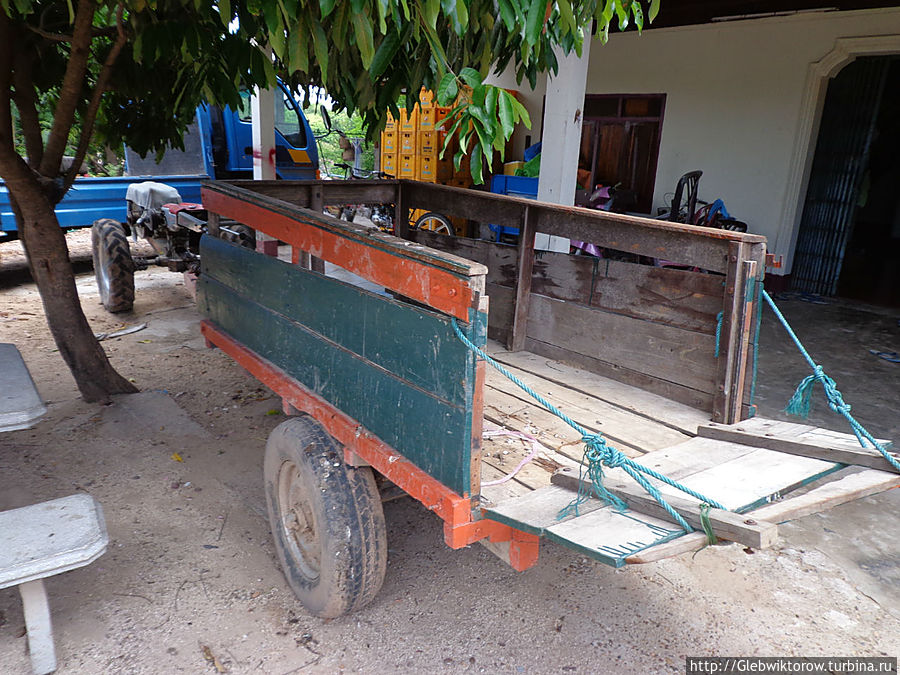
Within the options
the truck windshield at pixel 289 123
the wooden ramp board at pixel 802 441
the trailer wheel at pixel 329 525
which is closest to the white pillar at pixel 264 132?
the truck windshield at pixel 289 123

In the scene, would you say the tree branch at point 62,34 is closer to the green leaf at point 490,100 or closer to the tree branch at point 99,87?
the tree branch at point 99,87

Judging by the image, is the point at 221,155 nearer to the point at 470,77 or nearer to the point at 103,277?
the point at 103,277

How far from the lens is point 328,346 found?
2695 millimetres

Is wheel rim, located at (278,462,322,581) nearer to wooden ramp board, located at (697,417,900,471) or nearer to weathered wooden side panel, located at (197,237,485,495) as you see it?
weathered wooden side panel, located at (197,237,485,495)

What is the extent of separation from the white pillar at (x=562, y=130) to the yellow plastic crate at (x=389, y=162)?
6.40 meters

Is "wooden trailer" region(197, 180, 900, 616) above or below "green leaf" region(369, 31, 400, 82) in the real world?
below

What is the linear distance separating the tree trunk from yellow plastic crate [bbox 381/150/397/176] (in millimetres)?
7817

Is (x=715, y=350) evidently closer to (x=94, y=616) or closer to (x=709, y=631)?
(x=709, y=631)

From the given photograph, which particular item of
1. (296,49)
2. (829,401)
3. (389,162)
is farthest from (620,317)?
(389,162)

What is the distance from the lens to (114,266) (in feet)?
22.0

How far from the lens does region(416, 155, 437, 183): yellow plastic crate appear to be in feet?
36.4

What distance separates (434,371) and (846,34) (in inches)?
305

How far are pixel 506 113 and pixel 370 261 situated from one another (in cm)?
77

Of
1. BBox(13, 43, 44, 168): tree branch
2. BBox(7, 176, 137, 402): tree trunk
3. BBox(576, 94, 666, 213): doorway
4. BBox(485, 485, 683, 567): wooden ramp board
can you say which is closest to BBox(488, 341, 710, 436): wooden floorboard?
BBox(485, 485, 683, 567): wooden ramp board
